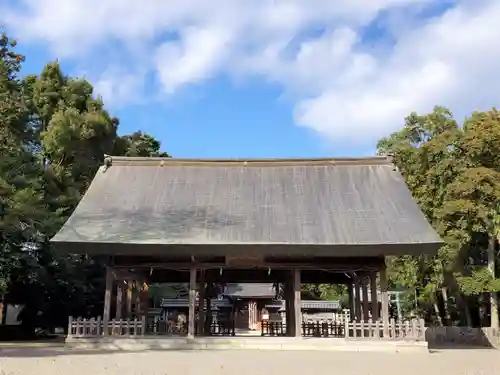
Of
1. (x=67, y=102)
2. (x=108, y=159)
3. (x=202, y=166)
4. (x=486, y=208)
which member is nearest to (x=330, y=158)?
(x=202, y=166)

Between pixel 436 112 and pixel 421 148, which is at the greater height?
pixel 436 112

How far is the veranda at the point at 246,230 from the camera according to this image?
14.6m

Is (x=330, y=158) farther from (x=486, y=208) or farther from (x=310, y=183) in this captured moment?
(x=486, y=208)

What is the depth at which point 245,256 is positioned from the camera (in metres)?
15.2

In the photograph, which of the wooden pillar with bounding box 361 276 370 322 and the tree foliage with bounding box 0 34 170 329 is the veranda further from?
the tree foliage with bounding box 0 34 170 329

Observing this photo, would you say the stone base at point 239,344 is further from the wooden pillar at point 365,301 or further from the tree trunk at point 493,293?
the tree trunk at point 493,293

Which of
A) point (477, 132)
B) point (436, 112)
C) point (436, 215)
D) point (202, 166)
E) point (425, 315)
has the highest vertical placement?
point (436, 112)

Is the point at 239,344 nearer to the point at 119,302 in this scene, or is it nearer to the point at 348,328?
the point at 348,328

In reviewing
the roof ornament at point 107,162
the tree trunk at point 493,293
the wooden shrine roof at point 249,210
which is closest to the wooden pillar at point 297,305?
the wooden shrine roof at point 249,210

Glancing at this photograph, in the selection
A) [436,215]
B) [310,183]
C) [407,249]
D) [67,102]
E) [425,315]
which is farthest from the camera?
[425,315]

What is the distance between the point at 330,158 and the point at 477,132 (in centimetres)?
580

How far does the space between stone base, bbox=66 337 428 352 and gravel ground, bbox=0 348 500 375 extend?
1090mm

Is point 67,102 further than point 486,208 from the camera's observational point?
Yes

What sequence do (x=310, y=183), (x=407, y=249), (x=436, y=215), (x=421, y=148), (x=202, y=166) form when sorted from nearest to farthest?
(x=407, y=249), (x=310, y=183), (x=202, y=166), (x=436, y=215), (x=421, y=148)
